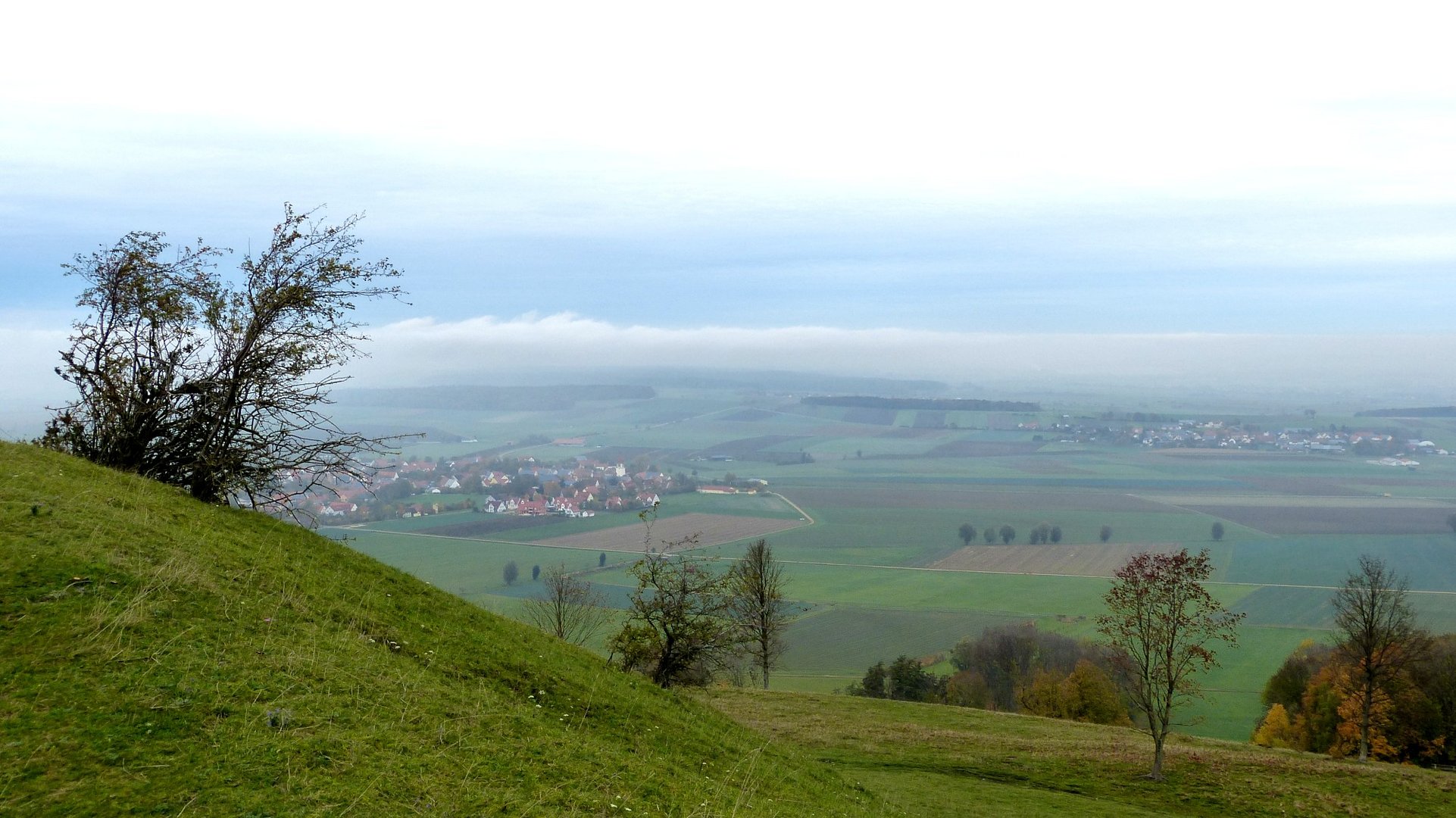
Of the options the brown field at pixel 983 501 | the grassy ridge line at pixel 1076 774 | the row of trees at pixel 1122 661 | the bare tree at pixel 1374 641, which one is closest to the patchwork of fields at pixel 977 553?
the brown field at pixel 983 501

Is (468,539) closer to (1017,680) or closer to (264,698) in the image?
(1017,680)

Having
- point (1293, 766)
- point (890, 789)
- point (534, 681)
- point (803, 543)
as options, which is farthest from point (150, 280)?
point (803, 543)

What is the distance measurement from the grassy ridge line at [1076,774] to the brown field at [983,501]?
14377cm

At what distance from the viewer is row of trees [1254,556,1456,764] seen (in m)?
39.3

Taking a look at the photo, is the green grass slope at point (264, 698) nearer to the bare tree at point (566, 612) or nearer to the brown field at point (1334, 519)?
the bare tree at point (566, 612)

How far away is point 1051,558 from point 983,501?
52741 mm

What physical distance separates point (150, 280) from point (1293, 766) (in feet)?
118

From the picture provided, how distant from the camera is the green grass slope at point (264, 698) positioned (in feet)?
22.6

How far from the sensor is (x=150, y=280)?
1803 centimetres

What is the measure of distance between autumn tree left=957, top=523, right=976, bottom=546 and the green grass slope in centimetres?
13960

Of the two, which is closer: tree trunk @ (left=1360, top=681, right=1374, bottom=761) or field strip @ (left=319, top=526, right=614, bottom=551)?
tree trunk @ (left=1360, top=681, right=1374, bottom=761)

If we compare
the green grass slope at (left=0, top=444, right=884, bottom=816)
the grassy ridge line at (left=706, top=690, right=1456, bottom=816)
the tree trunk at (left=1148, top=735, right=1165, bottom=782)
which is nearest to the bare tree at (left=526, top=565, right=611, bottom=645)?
the grassy ridge line at (left=706, top=690, right=1456, bottom=816)

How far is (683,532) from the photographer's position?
131 m

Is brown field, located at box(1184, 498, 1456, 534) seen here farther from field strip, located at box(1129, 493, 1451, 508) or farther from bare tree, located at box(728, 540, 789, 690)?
bare tree, located at box(728, 540, 789, 690)
